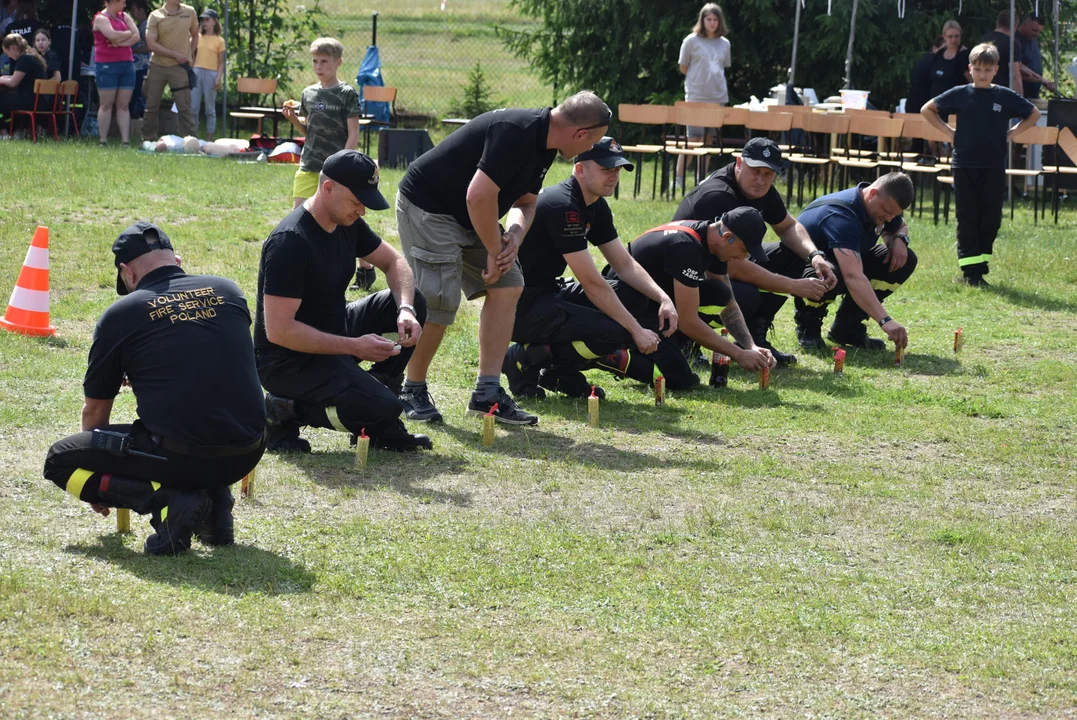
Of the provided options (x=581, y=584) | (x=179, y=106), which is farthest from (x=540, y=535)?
(x=179, y=106)

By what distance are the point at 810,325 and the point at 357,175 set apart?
486 cm

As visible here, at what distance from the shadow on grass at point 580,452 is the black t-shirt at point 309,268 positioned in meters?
1.06

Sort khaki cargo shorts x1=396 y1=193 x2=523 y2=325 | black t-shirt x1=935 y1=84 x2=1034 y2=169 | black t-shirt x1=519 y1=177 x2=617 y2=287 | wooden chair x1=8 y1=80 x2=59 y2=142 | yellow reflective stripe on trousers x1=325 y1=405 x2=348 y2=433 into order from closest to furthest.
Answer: yellow reflective stripe on trousers x1=325 y1=405 x2=348 y2=433 → khaki cargo shorts x1=396 y1=193 x2=523 y2=325 → black t-shirt x1=519 y1=177 x2=617 y2=287 → black t-shirt x1=935 y1=84 x2=1034 y2=169 → wooden chair x1=8 y1=80 x2=59 y2=142

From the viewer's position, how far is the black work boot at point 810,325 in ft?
33.4

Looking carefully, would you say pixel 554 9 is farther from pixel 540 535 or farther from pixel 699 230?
pixel 540 535

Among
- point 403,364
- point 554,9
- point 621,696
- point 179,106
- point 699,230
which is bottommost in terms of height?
point 621,696

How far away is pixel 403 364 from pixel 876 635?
3.32 m

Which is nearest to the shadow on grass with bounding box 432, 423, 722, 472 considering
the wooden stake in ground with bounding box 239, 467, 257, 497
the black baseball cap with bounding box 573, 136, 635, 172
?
the wooden stake in ground with bounding box 239, 467, 257, 497

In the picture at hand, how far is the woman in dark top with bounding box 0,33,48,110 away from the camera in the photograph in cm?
1948

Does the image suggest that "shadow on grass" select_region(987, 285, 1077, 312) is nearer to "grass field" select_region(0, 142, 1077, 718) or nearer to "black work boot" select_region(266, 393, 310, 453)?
"grass field" select_region(0, 142, 1077, 718)

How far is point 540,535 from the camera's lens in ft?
19.0

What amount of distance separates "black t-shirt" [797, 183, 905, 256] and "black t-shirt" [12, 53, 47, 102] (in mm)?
13614

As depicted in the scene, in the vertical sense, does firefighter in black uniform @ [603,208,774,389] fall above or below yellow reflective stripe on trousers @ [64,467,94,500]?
above

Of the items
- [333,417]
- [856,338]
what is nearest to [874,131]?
[856,338]
